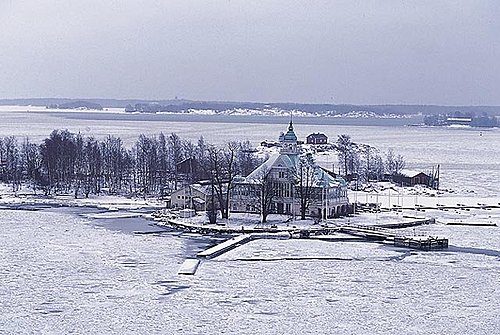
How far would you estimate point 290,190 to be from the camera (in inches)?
1558

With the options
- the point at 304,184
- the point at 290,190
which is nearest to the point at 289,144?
the point at 304,184

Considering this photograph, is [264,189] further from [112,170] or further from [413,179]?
[112,170]

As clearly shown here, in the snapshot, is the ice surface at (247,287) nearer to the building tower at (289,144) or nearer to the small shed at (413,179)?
the building tower at (289,144)

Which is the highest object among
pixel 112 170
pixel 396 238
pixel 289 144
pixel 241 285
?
pixel 289 144

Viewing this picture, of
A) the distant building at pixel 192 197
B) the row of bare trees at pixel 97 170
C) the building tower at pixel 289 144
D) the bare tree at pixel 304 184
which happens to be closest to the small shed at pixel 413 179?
the row of bare trees at pixel 97 170

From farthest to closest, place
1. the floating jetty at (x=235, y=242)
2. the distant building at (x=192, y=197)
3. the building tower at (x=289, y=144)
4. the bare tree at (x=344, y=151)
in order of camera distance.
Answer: the bare tree at (x=344, y=151), the building tower at (x=289, y=144), the distant building at (x=192, y=197), the floating jetty at (x=235, y=242)

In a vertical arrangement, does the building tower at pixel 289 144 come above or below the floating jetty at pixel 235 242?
above

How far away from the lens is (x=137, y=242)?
104 feet

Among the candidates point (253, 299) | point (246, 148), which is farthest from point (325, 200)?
point (246, 148)

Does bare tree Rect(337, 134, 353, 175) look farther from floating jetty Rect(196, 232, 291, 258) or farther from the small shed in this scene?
floating jetty Rect(196, 232, 291, 258)

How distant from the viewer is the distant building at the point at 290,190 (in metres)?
39.3

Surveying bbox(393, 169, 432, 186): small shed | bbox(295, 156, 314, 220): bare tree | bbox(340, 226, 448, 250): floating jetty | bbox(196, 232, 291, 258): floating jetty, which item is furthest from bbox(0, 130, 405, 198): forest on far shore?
bbox(196, 232, 291, 258): floating jetty

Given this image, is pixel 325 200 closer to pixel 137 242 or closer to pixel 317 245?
pixel 317 245

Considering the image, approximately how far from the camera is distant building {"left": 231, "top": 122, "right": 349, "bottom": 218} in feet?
129
